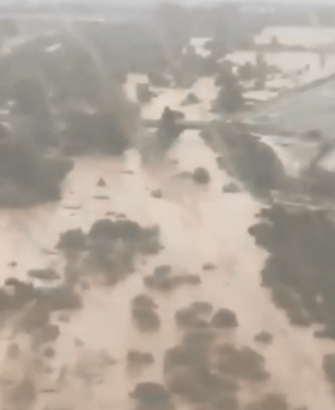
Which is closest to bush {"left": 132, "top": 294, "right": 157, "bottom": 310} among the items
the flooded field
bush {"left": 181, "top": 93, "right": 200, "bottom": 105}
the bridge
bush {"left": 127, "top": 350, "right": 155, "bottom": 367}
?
the flooded field

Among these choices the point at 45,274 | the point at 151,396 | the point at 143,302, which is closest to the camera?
the point at 151,396

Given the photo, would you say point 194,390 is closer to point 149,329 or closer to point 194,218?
point 149,329

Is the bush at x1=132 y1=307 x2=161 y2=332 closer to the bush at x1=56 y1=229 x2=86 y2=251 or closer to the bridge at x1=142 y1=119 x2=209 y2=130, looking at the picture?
the bush at x1=56 y1=229 x2=86 y2=251

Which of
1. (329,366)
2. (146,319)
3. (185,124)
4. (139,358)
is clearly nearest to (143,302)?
(146,319)

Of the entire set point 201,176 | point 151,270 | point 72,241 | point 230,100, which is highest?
point 230,100

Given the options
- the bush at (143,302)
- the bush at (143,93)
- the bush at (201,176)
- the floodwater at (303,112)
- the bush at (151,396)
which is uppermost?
the bush at (143,93)

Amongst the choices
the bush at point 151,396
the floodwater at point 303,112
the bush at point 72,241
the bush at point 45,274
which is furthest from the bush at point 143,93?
the bush at point 151,396

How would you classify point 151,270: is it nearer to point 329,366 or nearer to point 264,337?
point 264,337

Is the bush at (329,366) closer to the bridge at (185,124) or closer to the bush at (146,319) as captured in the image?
the bush at (146,319)
